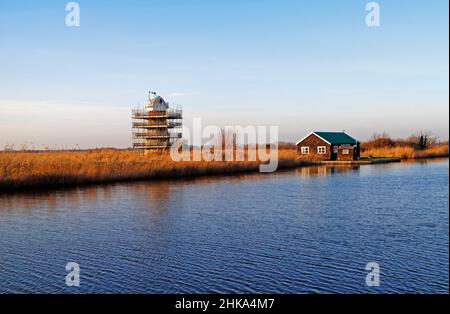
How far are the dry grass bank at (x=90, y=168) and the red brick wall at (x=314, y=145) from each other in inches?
435

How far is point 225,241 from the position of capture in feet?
35.2

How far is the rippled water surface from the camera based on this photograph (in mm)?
7918

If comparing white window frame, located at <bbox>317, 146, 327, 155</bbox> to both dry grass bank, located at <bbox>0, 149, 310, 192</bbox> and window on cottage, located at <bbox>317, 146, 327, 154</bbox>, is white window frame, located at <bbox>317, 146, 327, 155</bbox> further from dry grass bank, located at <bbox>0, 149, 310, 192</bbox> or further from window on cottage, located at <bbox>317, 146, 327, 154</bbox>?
dry grass bank, located at <bbox>0, 149, 310, 192</bbox>

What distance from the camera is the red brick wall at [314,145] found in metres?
43.3

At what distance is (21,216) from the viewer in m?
14.2

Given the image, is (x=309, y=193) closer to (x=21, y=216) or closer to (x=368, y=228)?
(x=368, y=228)

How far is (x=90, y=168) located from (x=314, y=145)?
984 inches
